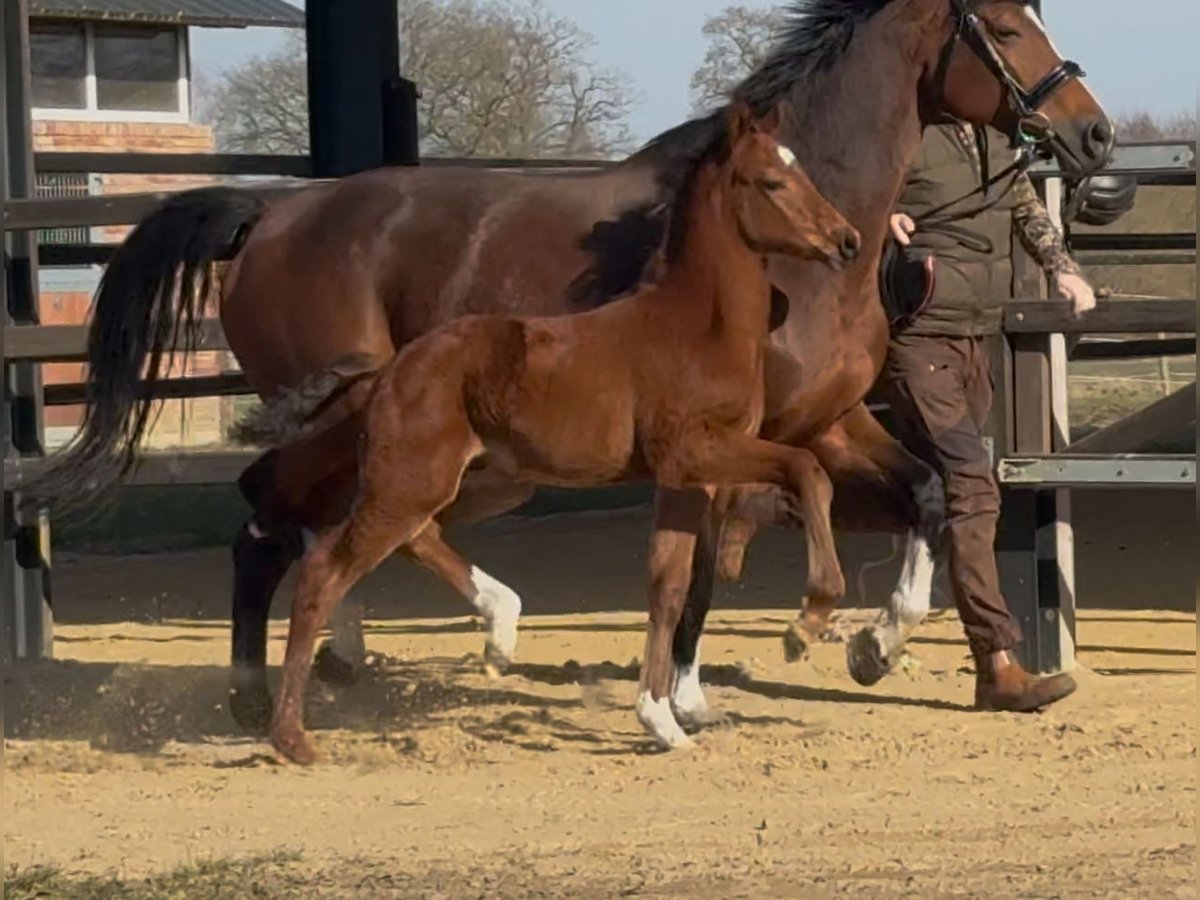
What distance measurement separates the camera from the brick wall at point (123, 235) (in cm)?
2025

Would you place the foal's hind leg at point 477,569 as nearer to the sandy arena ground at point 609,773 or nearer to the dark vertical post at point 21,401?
the sandy arena ground at point 609,773

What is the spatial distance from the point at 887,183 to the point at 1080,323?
111 cm

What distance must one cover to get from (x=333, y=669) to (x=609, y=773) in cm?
181

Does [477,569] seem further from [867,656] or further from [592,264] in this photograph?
[867,656]

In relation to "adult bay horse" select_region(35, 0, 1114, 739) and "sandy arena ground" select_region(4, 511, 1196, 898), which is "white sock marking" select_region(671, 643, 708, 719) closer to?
"adult bay horse" select_region(35, 0, 1114, 739)

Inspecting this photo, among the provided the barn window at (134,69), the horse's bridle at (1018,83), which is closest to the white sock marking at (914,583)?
the horse's bridle at (1018,83)

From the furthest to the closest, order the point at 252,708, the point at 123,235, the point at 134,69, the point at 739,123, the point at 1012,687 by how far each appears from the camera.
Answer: the point at 134,69 → the point at 123,235 → the point at 252,708 → the point at 1012,687 → the point at 739,123

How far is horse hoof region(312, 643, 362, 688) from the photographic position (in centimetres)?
755

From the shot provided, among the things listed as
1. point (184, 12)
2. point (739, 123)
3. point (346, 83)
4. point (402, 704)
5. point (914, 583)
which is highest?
point (184, 12)

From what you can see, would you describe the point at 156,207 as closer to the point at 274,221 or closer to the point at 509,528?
the point at 274,221

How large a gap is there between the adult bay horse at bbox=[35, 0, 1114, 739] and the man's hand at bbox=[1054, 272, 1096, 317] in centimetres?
37

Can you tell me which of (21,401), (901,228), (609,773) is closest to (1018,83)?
(901,228)

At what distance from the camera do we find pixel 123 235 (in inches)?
840

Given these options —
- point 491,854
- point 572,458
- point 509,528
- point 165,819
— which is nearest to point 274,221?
point 572,458
